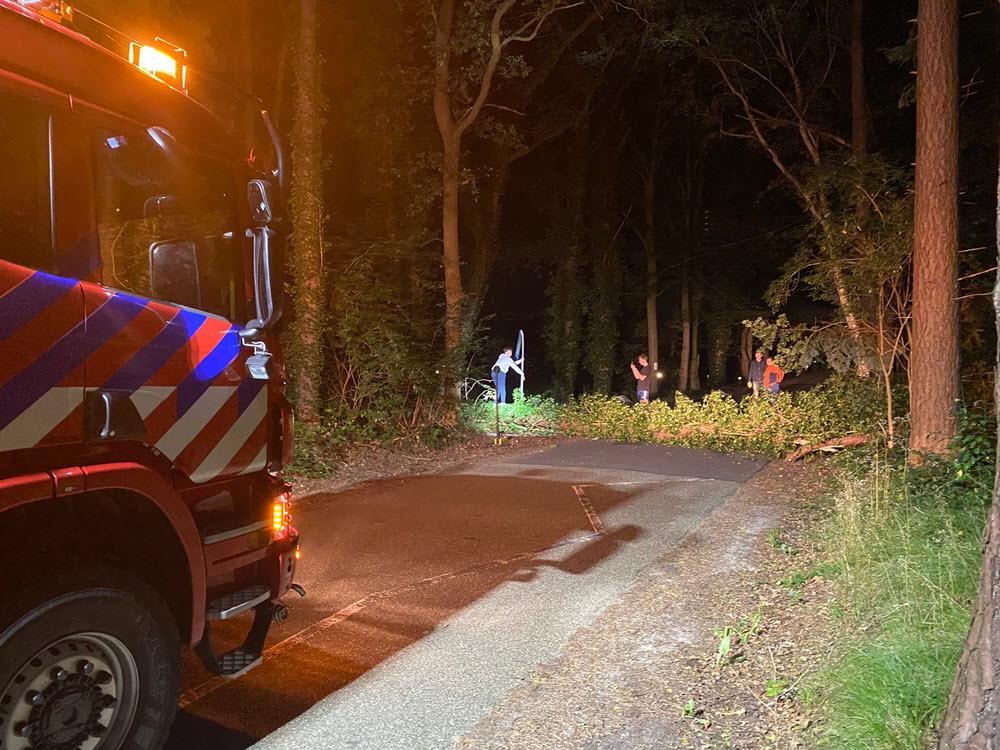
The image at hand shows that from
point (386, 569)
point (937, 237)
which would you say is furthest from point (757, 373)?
point (386, 569)

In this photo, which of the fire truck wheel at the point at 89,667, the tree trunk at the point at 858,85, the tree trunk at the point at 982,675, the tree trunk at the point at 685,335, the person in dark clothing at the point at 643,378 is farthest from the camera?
the tree trunk at the point at 685,335

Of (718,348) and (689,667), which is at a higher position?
(718,348)

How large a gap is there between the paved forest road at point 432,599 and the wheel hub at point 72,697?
65 cm

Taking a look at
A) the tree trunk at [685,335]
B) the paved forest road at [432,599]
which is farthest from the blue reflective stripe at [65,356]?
the tree trunk at [685,335]

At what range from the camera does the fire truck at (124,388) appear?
104 inches

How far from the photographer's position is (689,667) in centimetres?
408

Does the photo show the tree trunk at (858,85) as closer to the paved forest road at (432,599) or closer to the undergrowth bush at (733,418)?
the undergrowth bush at (733,418)

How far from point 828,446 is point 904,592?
7.62 m

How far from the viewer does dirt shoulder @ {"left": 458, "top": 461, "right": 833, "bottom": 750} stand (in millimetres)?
3396

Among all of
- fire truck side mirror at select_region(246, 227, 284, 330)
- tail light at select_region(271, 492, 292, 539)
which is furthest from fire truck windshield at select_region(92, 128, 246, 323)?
tail light at select_region(271, 492, 292, 539)

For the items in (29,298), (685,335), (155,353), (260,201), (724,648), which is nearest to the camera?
(29,298)

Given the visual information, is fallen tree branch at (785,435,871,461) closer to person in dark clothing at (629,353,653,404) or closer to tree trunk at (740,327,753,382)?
person in dark clothing at (629,353,653,404)

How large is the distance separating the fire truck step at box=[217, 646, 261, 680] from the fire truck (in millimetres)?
14

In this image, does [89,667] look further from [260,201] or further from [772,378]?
[772,378]
